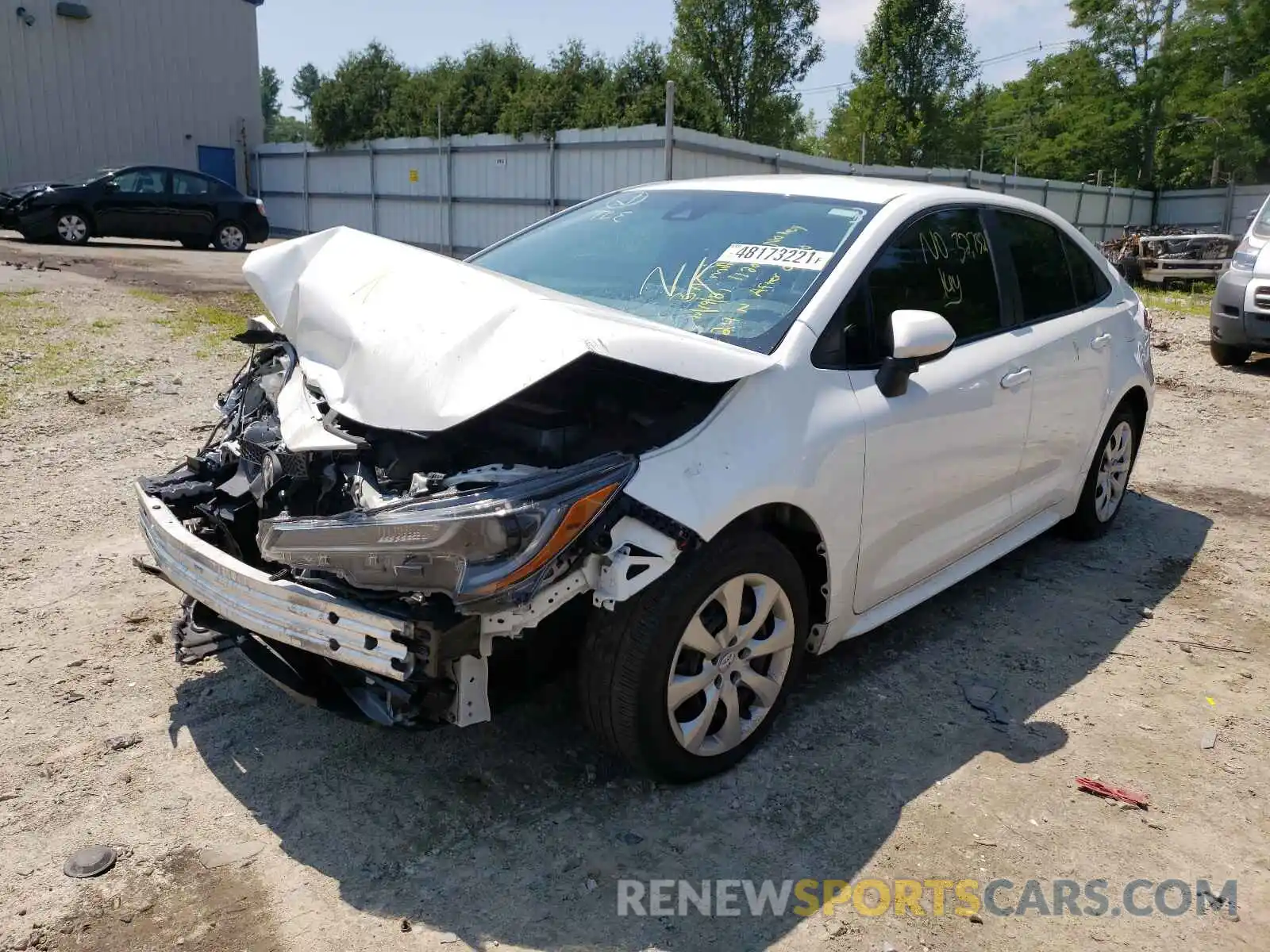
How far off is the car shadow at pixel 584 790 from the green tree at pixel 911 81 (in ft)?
113

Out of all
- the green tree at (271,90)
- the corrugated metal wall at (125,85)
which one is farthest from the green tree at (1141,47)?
the green tree at (271,90)

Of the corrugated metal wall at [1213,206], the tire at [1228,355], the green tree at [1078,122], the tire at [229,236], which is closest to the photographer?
the tire at [1228,355]

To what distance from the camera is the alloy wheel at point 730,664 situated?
9.51ft

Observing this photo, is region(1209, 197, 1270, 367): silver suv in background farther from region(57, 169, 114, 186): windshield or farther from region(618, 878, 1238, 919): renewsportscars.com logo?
region(57, 169, 114, 186): windshield

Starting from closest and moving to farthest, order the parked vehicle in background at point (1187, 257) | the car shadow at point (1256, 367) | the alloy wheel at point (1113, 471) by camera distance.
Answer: the alloy wheel at point (1113, 471) → the car shadow at point (1256, 367) → the parked vehicle in background at point (1187, 257)

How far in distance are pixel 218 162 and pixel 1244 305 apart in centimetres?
2481

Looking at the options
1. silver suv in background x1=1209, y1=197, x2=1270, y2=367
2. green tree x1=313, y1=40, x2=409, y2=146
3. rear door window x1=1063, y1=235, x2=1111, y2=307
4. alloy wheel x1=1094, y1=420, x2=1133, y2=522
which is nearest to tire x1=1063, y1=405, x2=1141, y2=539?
alloy wheel x1=1094, y1=420, x2=1133, y2=522

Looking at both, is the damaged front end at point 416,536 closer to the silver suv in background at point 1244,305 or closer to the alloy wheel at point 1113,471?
the alloy wheel at point 1113,471

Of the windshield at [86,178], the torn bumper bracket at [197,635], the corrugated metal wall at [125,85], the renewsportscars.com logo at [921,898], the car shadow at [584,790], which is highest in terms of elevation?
the corrugated metal wall at [125,85]

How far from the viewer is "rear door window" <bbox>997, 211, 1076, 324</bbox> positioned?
4.35 metres

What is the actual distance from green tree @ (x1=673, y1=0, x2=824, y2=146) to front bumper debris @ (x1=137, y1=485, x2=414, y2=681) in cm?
3226

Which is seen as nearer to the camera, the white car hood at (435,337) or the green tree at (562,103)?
the white car hood at (435,337)

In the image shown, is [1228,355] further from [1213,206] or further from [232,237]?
[1213,206]

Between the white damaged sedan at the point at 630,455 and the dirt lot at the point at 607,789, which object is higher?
the white damaged sedan at the point at 630,455
